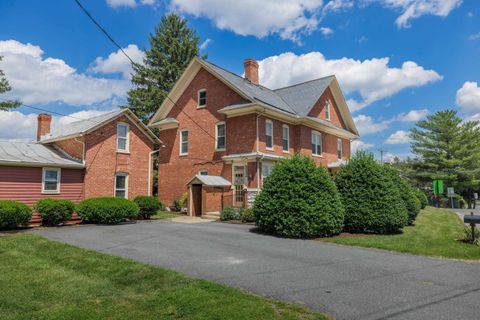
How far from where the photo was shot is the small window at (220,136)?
24.3 metres

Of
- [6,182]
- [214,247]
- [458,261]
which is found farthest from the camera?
[6,182]

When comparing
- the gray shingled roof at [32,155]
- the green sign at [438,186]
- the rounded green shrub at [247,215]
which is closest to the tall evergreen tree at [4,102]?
the gray shingled roof at [32,155]

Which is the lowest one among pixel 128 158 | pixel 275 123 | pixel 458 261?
pixel 458 261

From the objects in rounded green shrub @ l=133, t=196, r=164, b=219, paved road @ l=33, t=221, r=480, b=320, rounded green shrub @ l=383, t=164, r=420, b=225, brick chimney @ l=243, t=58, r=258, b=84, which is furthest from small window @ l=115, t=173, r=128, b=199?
rounded green shrub @ l=383, t=164, r=420, b=225

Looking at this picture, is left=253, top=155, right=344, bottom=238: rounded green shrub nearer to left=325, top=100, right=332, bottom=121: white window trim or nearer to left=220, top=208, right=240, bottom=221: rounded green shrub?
left=220, top=208, right=240, bottom=221: rounded green shrub

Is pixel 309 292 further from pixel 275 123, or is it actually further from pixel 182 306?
pixel 275 123

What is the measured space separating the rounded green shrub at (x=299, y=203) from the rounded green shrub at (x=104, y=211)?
7.20 meters

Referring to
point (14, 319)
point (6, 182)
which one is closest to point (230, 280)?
point (14, 319)

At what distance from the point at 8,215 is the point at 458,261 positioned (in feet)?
53.1

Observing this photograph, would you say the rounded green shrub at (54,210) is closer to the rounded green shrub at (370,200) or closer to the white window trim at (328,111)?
the rounded green shrub at (370,200)

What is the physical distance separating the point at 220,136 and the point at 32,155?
11.4 metres

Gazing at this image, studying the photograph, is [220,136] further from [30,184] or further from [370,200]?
[370,200]

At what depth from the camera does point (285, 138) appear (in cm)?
2505

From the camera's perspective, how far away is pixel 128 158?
73.3 ft
